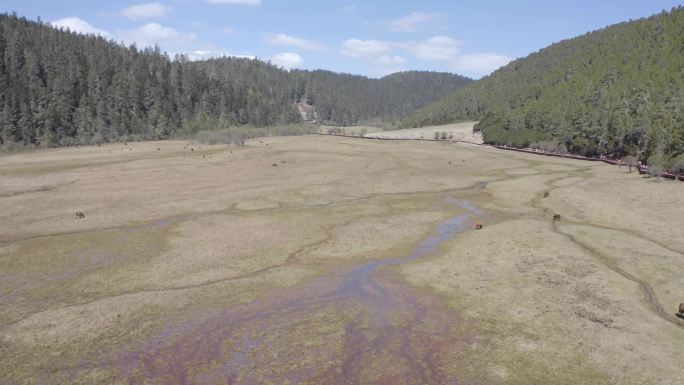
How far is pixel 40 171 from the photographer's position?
300 feet

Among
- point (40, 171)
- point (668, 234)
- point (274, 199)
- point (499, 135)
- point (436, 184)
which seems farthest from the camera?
point (499, 135)

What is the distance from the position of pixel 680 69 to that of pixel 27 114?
217338 millimetres

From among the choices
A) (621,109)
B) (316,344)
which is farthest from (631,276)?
(621,109)

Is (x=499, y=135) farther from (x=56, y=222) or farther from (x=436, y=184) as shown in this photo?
(x=56, y=222)

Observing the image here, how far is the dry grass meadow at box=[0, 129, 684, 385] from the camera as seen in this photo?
2170 centimetres

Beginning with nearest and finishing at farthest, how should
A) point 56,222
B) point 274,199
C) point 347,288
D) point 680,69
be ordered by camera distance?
point 347,288 < point 56,222 < point 274,199 < point 680,69

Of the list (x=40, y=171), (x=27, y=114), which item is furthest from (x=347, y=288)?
(x=27, y=114)

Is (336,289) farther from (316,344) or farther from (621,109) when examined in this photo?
(621,109)

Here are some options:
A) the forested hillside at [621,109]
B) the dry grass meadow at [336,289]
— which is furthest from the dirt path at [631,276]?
the forested hillside at [621,109]

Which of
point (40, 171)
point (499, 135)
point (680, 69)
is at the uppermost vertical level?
point (680, 69)

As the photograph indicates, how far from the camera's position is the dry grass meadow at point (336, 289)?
21.7 meters

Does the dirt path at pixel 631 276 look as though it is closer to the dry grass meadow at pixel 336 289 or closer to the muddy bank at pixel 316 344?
the dry grass meadow at pixel 336 289

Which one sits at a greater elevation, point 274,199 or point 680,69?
point 680,69

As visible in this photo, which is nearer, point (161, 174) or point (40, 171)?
point (161, 174)
